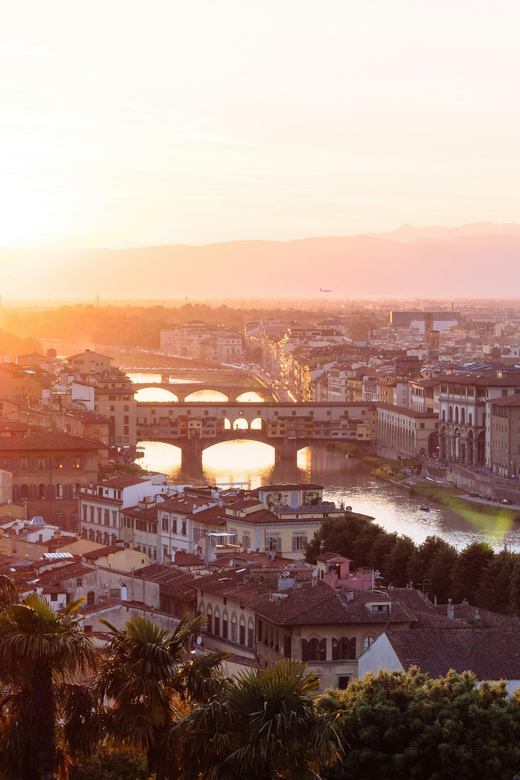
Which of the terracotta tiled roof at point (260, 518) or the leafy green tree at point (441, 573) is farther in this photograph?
the terracotta tiled roof at point (260, 518)

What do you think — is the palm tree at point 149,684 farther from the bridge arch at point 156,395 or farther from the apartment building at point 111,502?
the bridge arch at point 156,395

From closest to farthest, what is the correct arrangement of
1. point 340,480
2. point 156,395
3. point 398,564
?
point 398,564
point 340,480
point 156,395

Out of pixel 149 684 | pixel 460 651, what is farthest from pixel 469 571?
pixel 149 684

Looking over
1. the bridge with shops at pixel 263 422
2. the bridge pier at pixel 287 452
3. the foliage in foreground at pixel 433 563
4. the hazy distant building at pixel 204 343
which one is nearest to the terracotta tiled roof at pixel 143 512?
the foliage in foreground at pixel 433 563

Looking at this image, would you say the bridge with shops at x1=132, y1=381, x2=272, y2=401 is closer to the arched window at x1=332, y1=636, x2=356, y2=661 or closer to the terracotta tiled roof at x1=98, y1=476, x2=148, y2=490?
the terracotta tiled roof at x1=98, y1=476, x2=148, y2=490

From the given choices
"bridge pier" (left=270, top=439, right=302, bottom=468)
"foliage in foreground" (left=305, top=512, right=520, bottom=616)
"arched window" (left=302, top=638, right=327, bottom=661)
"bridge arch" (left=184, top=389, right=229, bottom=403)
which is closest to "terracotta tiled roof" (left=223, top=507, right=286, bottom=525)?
"foliage in foreground" (left=305, top=512, right=520, bottom=616)

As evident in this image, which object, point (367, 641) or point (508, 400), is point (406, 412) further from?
point (367, 641)

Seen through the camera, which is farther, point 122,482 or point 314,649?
point 122,482

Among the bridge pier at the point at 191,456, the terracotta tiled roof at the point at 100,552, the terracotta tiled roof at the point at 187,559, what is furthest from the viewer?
the bridge pier at the point at 191,456
